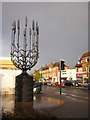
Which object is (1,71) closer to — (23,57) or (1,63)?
(1,63)

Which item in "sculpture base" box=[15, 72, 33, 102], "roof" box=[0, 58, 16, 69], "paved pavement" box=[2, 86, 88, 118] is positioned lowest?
"paved pavement" box=[2, 86, 88, 118]

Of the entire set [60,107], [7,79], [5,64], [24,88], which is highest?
[5,64]

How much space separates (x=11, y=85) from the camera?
552 inches

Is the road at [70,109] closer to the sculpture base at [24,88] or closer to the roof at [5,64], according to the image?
the sculpture base at [24,88]

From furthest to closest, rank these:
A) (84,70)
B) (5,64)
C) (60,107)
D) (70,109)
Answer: (84,70) → (5,64) → (60,107) → (70,109)

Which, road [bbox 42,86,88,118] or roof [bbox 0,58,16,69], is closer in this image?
road [bbox 42,86,88,118]

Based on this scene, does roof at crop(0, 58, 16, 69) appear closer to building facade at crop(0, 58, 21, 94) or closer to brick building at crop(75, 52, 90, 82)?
building facade at crop(0, 58, 21, 94)

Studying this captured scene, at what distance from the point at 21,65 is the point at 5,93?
244 inches

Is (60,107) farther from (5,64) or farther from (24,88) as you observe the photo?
(5,64)

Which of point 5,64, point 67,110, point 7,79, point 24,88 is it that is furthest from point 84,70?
point 67,110

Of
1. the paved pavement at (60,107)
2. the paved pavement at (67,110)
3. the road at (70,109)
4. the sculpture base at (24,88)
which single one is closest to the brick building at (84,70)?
the road at (70,109)

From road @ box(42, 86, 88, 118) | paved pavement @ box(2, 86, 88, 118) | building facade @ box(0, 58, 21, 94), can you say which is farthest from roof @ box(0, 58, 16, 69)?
road @ box(42, 86, 88, 118)

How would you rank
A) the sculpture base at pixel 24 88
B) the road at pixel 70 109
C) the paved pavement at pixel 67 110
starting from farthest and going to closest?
the sculpture base at pixel 24 88
the road at pixel 70 109
the paved pavement at pixel 67 110

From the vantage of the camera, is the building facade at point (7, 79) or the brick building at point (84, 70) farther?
the brick building at point (84, 70)
